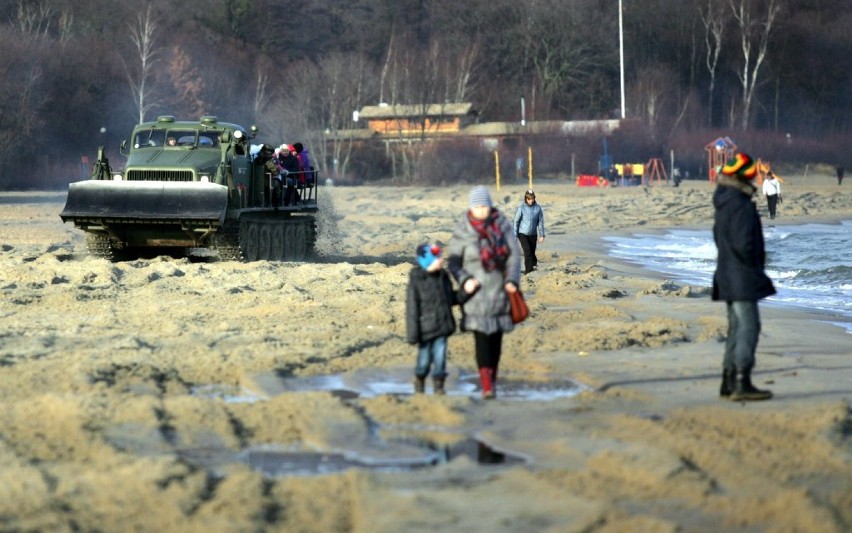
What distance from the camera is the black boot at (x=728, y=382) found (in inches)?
402

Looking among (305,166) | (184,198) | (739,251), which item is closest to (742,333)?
(739,251)

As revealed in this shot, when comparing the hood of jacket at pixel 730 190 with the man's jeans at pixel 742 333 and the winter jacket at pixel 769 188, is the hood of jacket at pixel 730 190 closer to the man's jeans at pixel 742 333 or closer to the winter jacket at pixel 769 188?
the man's jeans at pixel 742 333

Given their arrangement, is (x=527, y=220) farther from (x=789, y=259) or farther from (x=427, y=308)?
(x=427, y=308)

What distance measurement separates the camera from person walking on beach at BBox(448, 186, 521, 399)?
1014 centimetres

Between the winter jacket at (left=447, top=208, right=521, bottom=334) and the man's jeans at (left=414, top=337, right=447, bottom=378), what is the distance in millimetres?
325

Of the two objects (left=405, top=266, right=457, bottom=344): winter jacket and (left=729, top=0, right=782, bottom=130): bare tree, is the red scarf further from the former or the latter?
(left=729, top=0, right=782, bottom=130): bare tree

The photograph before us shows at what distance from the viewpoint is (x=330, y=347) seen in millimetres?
12781

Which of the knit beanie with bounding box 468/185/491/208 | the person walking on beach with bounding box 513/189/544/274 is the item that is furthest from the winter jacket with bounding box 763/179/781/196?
the knit beanie with bounding box 468/185/491/208

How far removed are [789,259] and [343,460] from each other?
830 inches

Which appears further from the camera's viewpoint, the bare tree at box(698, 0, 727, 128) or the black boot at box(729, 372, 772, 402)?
the bare tree at box(698, 0, 727, 128)

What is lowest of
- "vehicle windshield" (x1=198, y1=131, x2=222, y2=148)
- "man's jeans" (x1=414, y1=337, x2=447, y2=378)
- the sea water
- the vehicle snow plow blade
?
the sea water

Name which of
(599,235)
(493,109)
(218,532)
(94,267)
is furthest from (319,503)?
(493,109)

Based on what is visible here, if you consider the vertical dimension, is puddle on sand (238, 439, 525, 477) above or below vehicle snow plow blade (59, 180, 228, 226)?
below

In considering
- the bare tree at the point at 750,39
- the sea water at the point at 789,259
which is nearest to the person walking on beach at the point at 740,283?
the sea water at the point at 789,259
